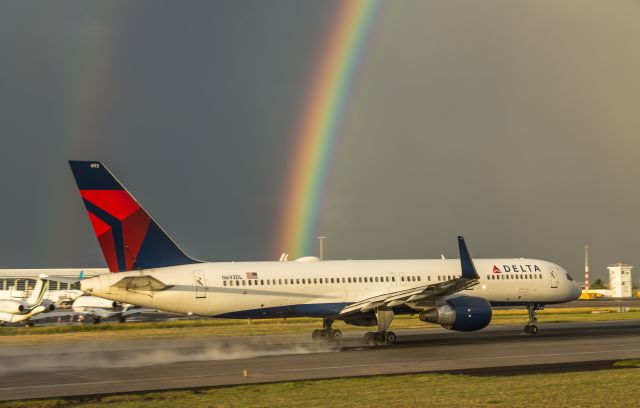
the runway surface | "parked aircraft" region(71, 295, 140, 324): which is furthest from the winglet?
"parked aircraft" region(71, 295, 140, 324)

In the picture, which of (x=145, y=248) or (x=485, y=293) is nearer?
(x=145, y=248)

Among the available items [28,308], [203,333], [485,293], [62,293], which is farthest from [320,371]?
[62,293]

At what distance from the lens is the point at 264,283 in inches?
1545

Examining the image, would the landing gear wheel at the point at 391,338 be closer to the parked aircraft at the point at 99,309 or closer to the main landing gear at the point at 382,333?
the main landing gear at the point at 382,333

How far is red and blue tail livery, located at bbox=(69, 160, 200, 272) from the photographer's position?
36.1m

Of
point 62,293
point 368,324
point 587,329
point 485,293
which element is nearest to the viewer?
point 368,324

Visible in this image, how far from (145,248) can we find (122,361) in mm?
5935

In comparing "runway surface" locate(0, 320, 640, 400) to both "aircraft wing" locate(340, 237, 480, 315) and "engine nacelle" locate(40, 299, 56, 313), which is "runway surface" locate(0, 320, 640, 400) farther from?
"engine nacelle" locate(40, 299, 56, 313)

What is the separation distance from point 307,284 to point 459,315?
7.62m

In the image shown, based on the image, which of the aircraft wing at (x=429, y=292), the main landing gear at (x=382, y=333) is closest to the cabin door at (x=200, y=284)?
the aircraft wing at (x=429, y=292)

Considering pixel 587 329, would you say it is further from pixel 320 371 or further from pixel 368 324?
pixel 320 371

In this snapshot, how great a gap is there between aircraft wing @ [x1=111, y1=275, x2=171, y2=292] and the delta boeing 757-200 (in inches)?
1.7

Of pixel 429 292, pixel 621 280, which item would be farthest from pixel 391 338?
pixel 621 280

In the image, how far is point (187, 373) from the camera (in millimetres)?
27422
